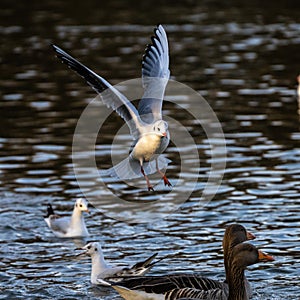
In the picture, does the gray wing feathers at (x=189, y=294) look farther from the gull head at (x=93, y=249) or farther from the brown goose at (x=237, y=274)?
the gull head at (x=93, y=249)

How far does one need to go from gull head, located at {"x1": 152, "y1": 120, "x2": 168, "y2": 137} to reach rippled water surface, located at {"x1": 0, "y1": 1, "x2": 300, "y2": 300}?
1749 mm

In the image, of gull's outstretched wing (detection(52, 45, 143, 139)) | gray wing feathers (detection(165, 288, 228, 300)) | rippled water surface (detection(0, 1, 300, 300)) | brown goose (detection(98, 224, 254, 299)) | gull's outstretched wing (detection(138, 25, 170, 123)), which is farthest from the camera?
gull's outstretched wing (detection(138, 25, 170, 123))

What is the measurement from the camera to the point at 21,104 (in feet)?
74.7

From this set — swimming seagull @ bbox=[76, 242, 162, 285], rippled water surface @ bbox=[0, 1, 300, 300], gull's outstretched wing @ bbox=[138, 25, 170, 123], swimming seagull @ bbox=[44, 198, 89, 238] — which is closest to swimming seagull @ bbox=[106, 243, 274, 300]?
swimming seagull @ bbox=[76, 242, 162, 285]

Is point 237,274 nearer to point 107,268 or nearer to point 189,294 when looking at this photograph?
point 189,294

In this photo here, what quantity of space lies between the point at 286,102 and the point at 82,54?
7.68 m

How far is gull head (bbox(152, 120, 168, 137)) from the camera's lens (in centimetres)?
1300

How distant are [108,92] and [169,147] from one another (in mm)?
6628

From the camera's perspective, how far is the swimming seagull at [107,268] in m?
12.2

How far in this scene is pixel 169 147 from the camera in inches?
777

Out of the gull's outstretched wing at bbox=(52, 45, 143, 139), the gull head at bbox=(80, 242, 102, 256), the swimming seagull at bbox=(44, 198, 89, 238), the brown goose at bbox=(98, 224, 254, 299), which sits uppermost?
the gull's outstretched wing at bbox=(52, 45, 143, 139)

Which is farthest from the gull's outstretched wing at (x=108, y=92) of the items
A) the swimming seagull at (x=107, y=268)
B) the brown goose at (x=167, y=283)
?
the brown goose at (x=167, y=283)

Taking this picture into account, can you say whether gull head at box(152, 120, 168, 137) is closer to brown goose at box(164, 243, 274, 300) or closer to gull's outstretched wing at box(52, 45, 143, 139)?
gull's outstretched wing at box(52, 45, 143, 139)

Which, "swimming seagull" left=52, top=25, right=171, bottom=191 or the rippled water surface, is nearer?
"swimming seagull" left=52, top=25, right=171, bottom=191
